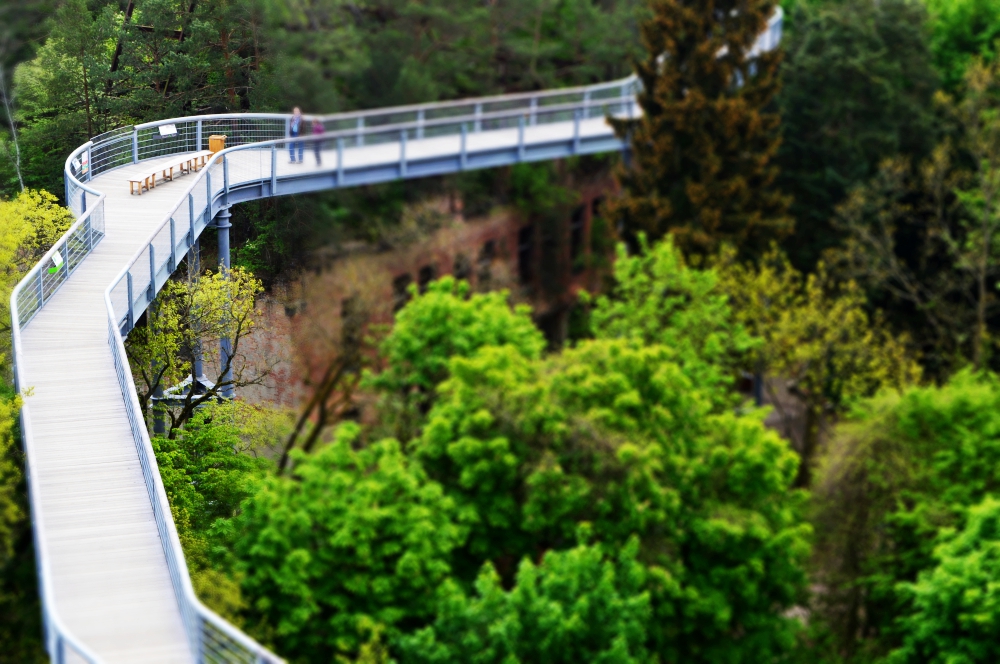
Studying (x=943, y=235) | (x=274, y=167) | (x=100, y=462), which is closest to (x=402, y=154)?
(x=943, y=235)

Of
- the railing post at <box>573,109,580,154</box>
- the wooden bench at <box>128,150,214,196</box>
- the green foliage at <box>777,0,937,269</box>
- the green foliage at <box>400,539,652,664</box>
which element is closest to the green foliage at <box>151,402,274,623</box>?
the wooden bench at <box>128,150,214,196</box>

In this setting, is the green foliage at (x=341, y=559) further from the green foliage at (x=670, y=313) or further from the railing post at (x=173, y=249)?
the railing post at (x=173, y=249)

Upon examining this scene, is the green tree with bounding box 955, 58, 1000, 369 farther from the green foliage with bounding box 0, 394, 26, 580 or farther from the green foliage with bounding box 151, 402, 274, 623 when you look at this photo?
the green foliage with bounding box 0, 394, 26, 580

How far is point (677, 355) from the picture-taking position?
41.9 meters

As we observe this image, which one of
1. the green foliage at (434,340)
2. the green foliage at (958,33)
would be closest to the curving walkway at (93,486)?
the green foliage at (434,340)

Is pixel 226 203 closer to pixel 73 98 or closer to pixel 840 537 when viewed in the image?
pixel 73 98

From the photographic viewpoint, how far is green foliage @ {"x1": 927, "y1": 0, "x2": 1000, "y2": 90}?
6600cm

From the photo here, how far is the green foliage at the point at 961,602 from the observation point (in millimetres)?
30906

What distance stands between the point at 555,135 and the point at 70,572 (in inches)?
1829

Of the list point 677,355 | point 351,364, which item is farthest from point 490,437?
point 351,364

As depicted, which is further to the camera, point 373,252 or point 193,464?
point 373,252

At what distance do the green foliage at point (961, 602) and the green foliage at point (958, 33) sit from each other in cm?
3706

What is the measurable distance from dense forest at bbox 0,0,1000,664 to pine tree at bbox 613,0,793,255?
0.47 ft

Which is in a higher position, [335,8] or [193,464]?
[335,8]
